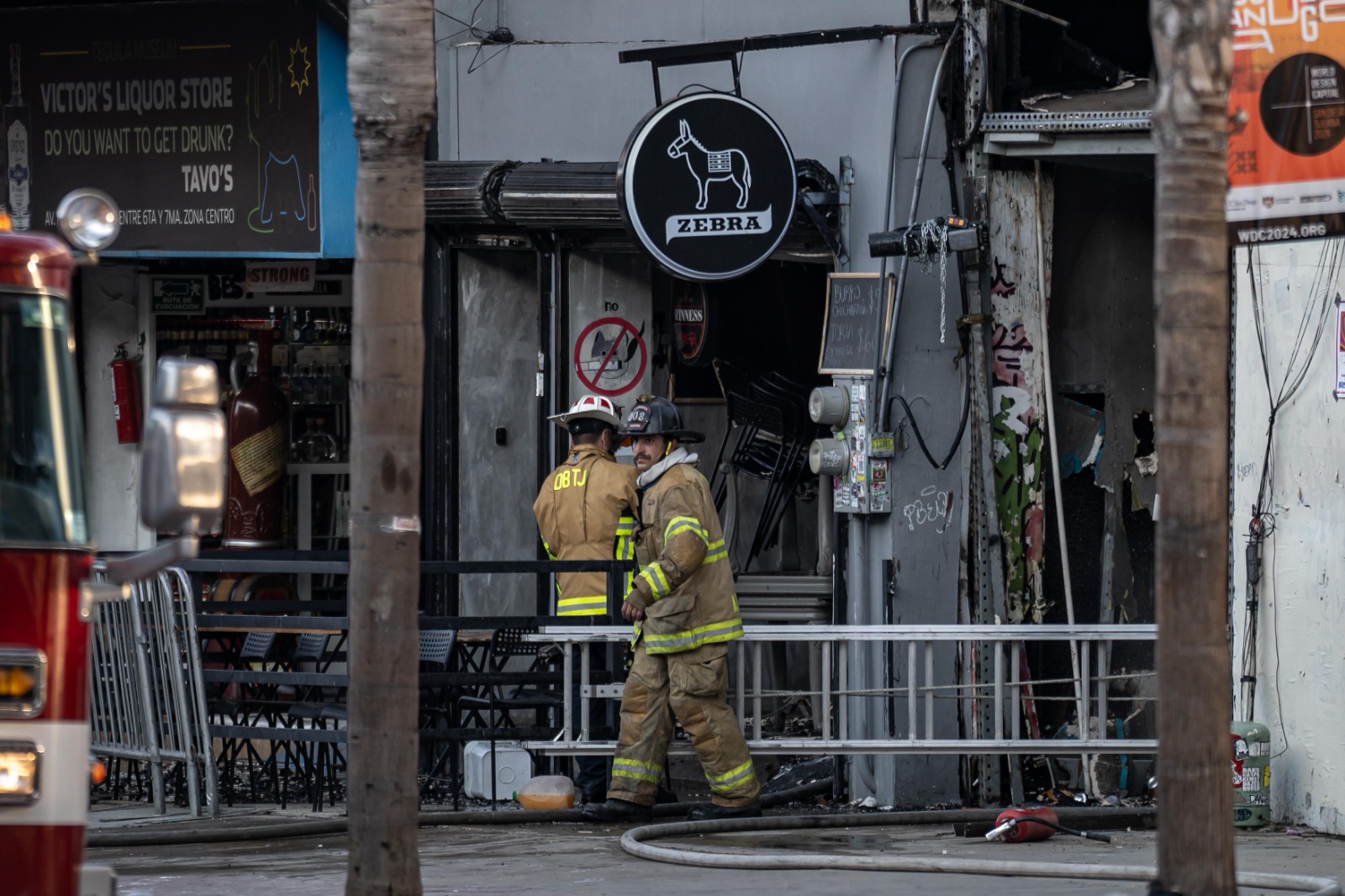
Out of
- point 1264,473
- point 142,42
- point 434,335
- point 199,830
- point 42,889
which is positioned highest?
point 142,42

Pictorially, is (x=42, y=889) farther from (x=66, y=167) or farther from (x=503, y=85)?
(x=66, y=167)

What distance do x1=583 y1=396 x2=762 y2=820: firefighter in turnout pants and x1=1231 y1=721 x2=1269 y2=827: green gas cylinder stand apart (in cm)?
252

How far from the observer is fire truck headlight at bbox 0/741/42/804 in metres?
4.89

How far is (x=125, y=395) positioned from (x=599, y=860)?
7.28m

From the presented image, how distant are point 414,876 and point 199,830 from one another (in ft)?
13.2

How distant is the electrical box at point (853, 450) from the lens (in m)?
11.4

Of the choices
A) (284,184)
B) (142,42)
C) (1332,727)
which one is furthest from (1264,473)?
(142,42)

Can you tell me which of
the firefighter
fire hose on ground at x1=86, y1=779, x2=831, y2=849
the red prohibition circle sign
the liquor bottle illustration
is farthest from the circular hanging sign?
the liquor bottle illustration

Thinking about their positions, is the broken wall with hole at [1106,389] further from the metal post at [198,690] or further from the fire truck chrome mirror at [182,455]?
the fire truck chrome mirror at [182,455]

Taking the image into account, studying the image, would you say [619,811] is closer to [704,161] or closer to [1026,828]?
[1026,828]

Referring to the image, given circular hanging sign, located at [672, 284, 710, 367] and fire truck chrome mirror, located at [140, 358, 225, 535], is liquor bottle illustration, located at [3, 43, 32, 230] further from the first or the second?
fire truck chrome mirror, located at [140, 358, 225, 535]

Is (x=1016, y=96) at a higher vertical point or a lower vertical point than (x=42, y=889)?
higher

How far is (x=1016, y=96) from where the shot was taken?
11.4 m

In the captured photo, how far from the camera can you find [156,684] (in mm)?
10531
